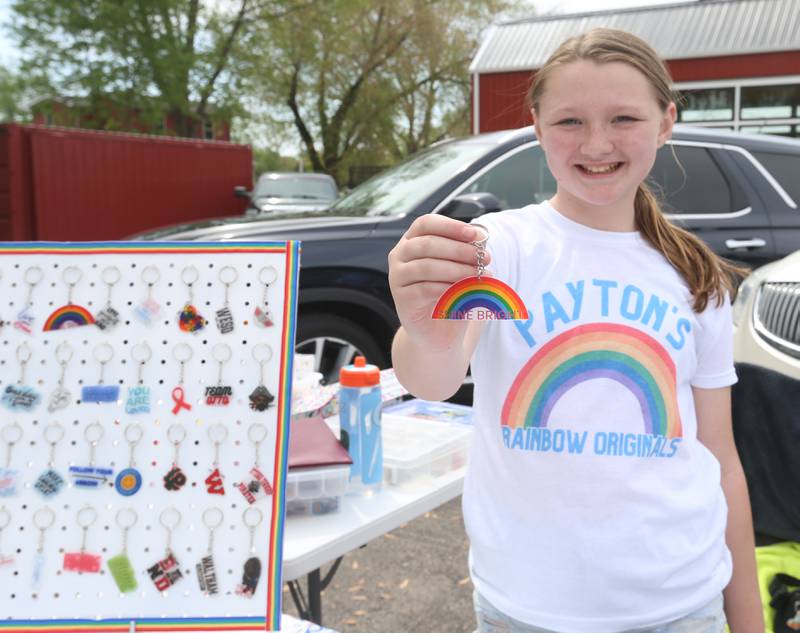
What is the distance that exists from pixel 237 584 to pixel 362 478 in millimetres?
614

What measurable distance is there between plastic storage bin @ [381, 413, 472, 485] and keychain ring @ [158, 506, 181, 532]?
0.71 m

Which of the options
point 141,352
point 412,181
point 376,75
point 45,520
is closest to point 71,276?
point 141,352

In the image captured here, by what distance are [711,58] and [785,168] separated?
518 inches

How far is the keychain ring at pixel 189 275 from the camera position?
47.9 inches

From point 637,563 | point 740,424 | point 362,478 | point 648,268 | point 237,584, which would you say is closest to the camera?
point 237,584

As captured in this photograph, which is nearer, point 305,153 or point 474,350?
point 474,350

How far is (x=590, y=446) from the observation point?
1252mm

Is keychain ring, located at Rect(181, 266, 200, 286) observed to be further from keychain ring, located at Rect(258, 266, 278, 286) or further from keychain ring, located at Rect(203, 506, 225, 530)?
keychain ring, located at Rect(203, 506, 225, 530)

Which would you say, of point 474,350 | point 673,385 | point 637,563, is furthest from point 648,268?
point 637,563

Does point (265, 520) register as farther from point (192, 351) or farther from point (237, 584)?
point (192, 351)

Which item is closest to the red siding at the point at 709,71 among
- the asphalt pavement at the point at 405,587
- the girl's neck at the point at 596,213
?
the asphalt pavement at the point at 405,587

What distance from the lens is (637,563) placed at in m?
1.23

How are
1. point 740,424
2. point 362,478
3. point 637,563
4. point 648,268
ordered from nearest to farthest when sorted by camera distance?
1. point 637,563
2. point 648,268
3. point 362,478
4. point 740,424

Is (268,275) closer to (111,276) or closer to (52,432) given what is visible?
(111,276)
